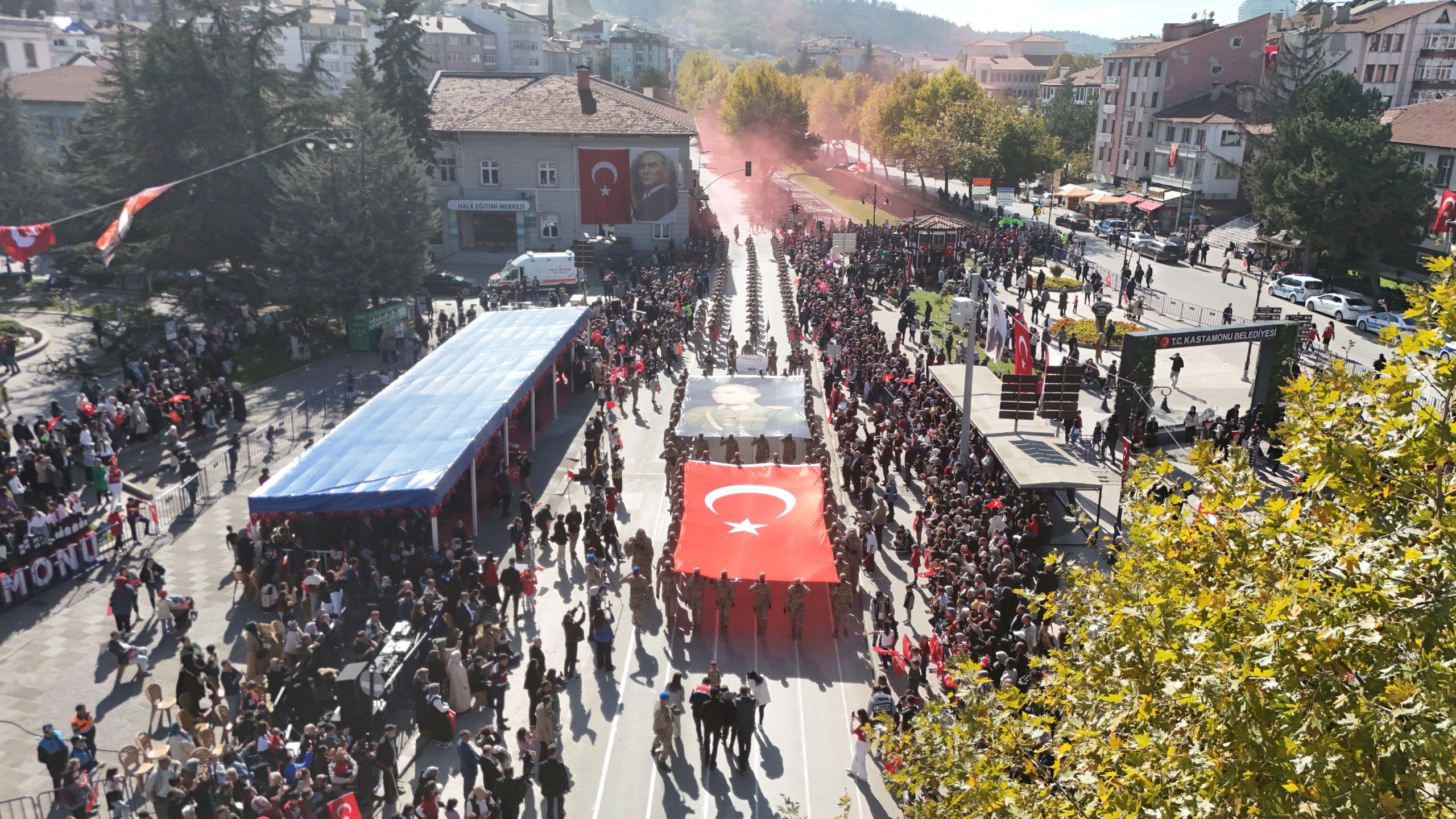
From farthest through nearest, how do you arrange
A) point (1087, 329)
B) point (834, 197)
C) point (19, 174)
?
point (834, 197), point (19, 174), point (1087, 329)

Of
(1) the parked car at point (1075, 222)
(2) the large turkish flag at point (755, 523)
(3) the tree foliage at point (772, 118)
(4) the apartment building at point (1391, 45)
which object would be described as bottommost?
(2) the large turkish flag at point (755, 523)

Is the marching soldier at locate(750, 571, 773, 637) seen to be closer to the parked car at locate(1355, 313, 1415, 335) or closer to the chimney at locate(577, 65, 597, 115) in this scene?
the parked car at locate(1355, 313, 1415, 335)

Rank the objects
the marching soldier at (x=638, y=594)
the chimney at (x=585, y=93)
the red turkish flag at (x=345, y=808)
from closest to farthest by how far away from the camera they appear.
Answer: the red turkish flag at (x=345, y=808), the marching soldier at (x=638, y=594), the chimney at (x=585, y=93)

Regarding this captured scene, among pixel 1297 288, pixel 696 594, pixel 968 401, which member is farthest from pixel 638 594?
pixel 1297 288

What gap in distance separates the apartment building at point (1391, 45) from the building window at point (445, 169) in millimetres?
53580

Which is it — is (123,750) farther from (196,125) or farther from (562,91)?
(562,91)

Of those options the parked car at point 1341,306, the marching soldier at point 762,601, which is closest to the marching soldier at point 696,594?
the marching soldier at point 762,601

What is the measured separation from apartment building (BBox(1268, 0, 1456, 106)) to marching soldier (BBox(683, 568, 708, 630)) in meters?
64.3

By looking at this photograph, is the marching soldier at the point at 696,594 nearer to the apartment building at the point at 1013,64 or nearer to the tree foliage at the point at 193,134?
the tree foliage at the point at 193,134

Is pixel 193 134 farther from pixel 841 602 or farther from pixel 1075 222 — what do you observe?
pixel 1075 222

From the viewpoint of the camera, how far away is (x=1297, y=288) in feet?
148

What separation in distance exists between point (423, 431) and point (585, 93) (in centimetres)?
4196

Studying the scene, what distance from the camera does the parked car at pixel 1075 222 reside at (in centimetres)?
6625

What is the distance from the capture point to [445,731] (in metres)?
13.8
